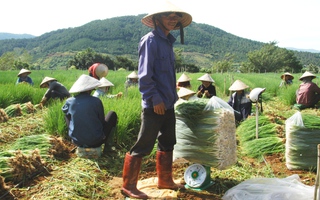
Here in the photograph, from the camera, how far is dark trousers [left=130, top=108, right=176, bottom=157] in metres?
2.51

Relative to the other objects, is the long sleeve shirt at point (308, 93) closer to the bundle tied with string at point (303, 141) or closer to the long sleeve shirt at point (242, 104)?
the long sleeve shirt at point (242, 104)

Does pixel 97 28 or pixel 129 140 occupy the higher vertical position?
pixel 97 28

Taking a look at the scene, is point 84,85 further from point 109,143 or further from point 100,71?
point 100,71

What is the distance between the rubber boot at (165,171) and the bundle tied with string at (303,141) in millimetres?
1395

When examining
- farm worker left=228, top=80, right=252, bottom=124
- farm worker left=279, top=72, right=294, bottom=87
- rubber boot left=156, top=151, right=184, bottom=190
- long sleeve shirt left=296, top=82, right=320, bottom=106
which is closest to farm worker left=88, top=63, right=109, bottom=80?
farm worker left=228, top=80, right=252, bottom=124

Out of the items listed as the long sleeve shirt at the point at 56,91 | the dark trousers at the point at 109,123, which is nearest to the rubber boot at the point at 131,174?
the dark trousers at the point at 109,123

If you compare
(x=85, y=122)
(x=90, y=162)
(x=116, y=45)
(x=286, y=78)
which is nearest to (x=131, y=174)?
(x=90, y=162)

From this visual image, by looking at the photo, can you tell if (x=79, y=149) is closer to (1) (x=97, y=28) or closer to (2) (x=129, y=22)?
(1) (x=97, y=28)

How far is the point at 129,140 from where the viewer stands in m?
4.37

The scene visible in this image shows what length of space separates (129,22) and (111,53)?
165ft

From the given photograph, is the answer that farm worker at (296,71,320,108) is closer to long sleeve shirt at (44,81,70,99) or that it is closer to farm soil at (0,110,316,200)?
farm soil at (0,110,316,200)

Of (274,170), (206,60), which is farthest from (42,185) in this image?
(206,60)

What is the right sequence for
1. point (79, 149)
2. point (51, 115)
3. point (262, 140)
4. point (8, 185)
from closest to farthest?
1. point (8, 185)
2. point (79, 149)
3. point (262, 140)
4. point (51, 115)

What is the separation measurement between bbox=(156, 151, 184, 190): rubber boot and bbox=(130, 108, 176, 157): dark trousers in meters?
0.06
